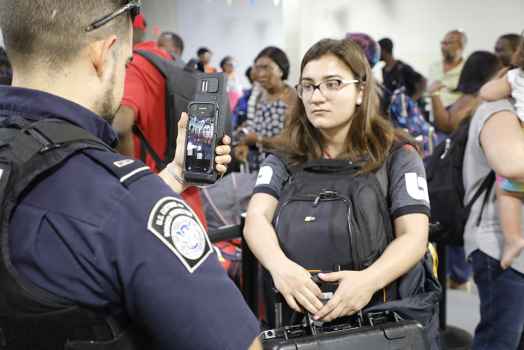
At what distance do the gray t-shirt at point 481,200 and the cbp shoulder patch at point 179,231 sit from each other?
4.91ft

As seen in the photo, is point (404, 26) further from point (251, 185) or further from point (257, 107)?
point (251, 185)

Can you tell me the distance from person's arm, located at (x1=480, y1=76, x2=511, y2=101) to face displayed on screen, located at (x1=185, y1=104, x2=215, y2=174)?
3.63 ft

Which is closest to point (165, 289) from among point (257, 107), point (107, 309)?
point (107, 309)

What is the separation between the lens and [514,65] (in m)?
2.17

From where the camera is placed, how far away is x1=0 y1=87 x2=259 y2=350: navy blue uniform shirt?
0.87 m

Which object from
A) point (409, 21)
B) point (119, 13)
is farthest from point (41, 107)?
point (409, 21)

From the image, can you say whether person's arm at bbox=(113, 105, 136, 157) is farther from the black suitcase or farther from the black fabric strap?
the black fabric strap

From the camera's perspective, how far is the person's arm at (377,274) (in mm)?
1817

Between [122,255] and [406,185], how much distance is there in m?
1.26

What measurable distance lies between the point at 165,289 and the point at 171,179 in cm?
59

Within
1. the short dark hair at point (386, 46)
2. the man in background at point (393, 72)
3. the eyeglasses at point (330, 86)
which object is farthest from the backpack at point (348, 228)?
the short dark hair at point (386, 46)

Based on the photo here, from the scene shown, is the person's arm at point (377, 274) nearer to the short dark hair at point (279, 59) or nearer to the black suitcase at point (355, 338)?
the black suitcase at point (355, 338)

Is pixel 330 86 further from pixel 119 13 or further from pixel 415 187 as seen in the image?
pixel 119 13

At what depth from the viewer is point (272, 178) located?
2094 mm
